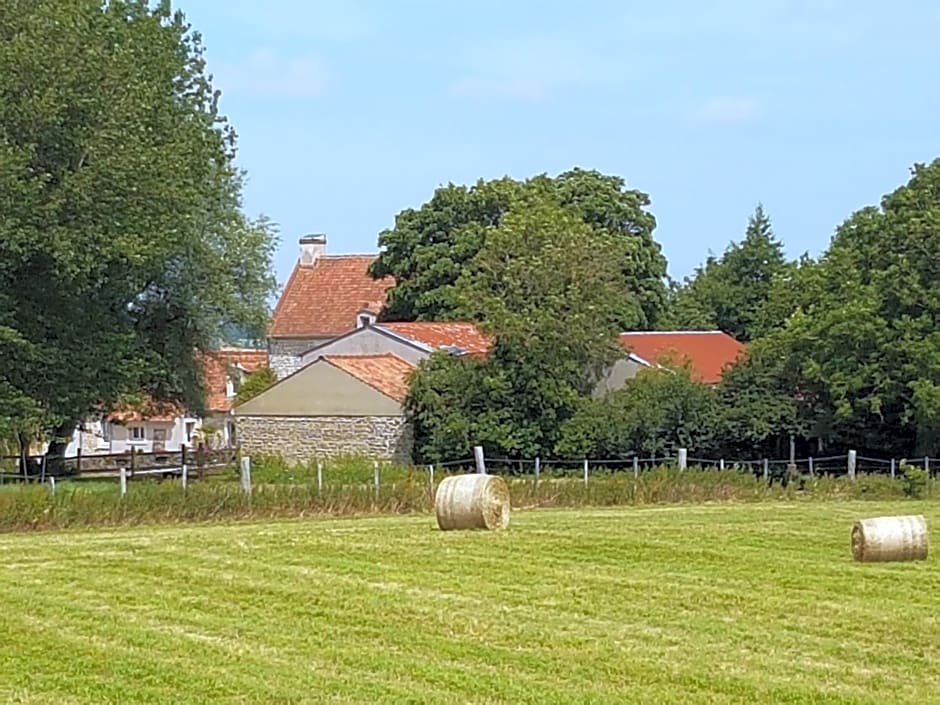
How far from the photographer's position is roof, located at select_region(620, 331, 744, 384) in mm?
59841

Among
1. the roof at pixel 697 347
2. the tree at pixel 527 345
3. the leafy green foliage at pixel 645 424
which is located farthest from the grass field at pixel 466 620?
the roof at pixel 697 347

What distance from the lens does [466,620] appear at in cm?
1327

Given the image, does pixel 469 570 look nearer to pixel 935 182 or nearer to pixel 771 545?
pixel 771 545

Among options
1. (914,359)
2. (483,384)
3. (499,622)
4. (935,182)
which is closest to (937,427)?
(914,359)

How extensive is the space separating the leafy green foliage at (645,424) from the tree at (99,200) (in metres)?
11.6

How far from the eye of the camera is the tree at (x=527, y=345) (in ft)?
154

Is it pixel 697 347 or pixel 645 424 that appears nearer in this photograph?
pixel 645 424

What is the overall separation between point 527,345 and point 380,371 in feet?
20.3

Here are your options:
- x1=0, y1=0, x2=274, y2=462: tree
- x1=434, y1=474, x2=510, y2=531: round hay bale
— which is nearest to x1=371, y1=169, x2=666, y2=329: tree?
x1=0, y1=0, x2=274, y2=462: tree

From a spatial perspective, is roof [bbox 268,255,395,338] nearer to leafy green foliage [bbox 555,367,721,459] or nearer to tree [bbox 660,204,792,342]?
tree [bbox 660,204,792,342]

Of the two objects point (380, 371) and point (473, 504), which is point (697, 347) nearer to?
point (380, 371)

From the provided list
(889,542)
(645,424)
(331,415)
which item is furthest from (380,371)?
(889,542)

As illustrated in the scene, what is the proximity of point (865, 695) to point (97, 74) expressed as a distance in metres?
31.0

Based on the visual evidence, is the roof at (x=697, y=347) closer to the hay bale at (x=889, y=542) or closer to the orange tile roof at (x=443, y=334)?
the orange tile roof at (x=443, y=334)
